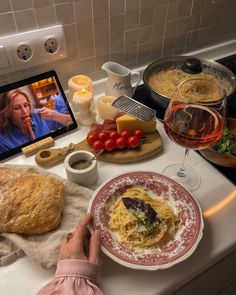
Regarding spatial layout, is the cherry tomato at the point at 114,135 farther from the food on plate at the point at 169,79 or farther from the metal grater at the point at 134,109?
the food on plate at the point at 169,79

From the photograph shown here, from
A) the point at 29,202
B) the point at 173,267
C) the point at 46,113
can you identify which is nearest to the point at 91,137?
the point at 46,113

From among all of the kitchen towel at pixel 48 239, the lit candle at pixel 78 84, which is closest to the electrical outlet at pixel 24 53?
the lit candle at pixel 78 84

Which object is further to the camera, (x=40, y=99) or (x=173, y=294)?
(x=40, y=99)

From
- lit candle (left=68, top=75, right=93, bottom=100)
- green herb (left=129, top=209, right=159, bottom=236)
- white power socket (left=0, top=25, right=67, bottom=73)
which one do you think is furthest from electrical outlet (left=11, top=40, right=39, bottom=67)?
green herb (left=129, top=209, right=159, bottom=236)

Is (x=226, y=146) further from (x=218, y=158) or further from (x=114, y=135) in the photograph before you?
(x=114, y=135)

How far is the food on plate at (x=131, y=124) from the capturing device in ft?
2.51

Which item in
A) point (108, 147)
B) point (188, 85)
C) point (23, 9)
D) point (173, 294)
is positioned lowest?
point (173, 294)

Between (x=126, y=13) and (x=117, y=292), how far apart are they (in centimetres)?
71

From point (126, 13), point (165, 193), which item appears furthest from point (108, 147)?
point (126, 13)

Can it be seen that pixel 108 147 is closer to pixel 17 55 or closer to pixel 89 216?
pixel 89 216

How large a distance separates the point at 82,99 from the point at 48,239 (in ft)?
1.20

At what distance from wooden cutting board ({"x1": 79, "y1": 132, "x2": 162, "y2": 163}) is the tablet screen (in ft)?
0.30

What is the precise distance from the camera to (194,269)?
22.2 inches

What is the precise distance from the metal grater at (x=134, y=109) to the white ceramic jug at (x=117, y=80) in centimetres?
6
